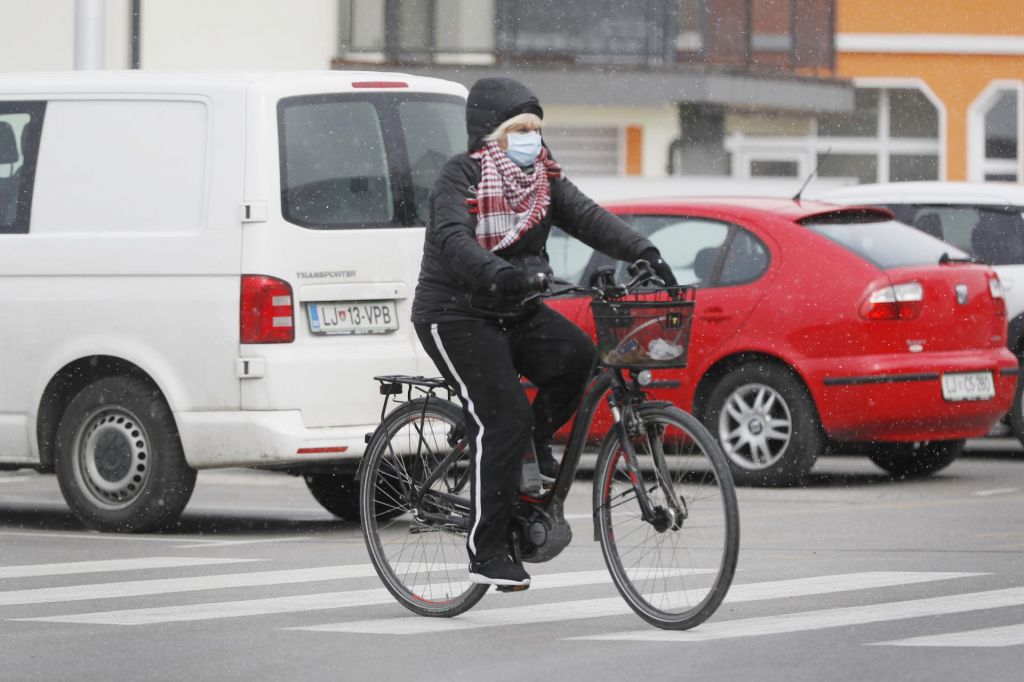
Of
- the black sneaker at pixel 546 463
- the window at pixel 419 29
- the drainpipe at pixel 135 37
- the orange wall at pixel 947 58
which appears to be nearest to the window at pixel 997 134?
the orange wall at pixel 947 58

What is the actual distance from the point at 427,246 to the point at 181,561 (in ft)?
8.16

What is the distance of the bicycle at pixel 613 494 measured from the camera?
6957 mm

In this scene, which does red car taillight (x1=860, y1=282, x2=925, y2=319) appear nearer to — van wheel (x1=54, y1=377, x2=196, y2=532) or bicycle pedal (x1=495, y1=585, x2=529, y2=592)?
van wheel (x1=54, y1=377, x2=196, y2=532)

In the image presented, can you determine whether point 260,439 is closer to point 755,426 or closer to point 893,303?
point 755,426

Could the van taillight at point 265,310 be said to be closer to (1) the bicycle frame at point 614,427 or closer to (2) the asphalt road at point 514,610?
(2) the asphalt road at point 514,610

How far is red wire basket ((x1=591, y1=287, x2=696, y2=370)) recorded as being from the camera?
22.7 feet

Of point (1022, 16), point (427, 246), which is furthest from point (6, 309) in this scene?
point (1022, 16)

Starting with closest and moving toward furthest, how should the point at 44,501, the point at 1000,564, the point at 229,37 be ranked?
the point at 1000,564
the point at 44,501
the point at 229,37

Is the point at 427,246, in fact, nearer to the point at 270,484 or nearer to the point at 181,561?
the point at 181,561

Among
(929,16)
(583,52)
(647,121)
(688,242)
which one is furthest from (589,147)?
(688,242)

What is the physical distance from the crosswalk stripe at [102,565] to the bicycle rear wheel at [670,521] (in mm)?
2527

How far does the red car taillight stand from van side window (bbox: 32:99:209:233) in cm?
383

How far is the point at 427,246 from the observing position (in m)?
7.48

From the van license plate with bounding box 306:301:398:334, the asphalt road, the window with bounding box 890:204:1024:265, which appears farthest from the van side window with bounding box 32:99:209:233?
the window with bounding box 890:204:1024:265
